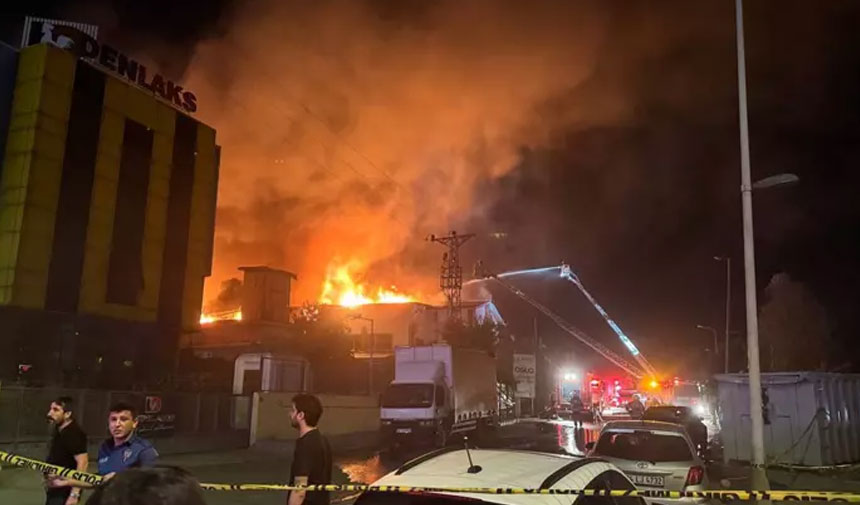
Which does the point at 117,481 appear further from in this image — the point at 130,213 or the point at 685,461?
→ the point at 130,213

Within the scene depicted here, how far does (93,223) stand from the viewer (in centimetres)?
2805

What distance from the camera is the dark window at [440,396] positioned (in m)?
23.2

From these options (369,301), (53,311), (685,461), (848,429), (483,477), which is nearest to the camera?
(483,477)

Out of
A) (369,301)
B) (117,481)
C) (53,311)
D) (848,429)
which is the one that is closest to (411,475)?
(117,481)

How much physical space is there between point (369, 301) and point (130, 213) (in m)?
34.7

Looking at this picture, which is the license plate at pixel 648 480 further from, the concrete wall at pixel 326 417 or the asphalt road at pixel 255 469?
the concrete wall at pixel 326 417

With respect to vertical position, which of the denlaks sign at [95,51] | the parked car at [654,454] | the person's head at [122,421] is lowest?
the parked car at [654,454]

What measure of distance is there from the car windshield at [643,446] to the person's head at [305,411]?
5173 mm

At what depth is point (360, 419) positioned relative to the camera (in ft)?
91.4

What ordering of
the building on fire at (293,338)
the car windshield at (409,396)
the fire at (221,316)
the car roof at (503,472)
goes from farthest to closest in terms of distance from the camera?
the fire at (221,316), the building on fire at (293,338), the car windshield at (409,396), the car roof at (503,472)

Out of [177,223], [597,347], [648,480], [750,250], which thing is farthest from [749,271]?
[597,347]

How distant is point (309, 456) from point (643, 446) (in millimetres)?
5510

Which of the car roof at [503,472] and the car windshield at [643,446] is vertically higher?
the car roof at [503,472]

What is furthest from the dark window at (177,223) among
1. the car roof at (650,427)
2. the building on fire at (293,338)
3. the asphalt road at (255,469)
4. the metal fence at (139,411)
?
the car roof at (650,427)
